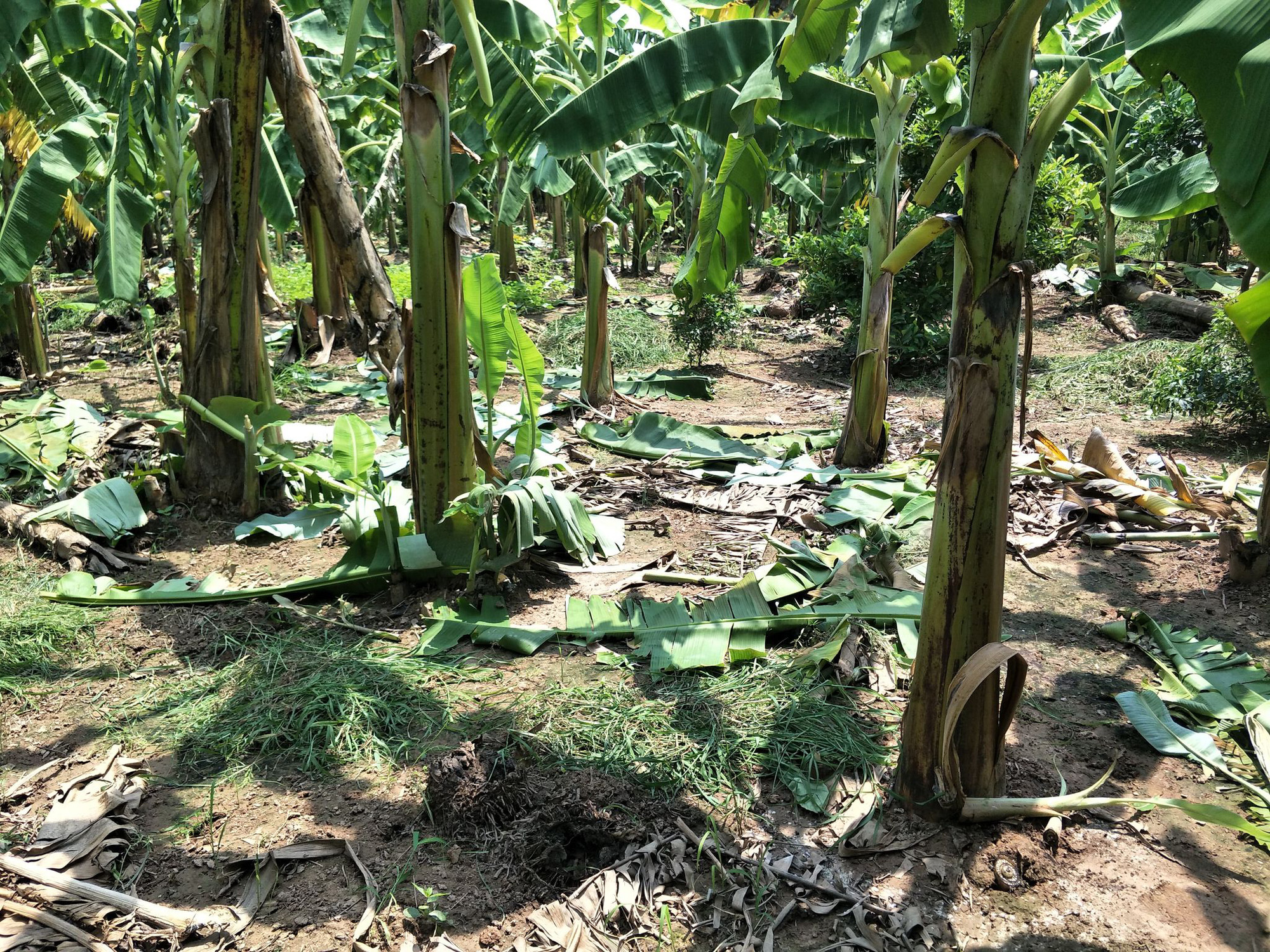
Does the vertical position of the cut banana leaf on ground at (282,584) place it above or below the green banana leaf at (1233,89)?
below

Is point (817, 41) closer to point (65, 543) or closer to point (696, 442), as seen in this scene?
point (696, 442)

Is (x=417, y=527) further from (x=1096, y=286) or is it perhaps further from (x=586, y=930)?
(x=1096, y=286)

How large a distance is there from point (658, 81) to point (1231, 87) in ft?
14.1

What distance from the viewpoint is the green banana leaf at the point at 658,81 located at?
212 inches

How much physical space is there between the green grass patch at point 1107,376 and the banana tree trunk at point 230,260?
691 cm

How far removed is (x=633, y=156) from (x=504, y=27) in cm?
484

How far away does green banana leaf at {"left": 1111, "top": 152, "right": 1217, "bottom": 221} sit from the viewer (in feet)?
18.3

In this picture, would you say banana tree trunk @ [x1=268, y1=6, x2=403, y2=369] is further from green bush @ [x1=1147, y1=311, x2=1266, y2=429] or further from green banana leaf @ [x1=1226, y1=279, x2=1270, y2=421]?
green bush @ [x1=1147, y1=311, x2=1266, y2=429]

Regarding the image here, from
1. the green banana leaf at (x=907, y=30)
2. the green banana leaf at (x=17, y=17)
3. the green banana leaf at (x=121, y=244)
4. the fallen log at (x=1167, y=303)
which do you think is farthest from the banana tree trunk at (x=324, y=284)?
the fallen log at (x=1167, y=303)

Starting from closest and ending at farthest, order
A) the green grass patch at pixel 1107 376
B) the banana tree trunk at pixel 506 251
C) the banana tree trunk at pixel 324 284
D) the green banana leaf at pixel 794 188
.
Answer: the green grass patch at pixel 1107 376, the banana tree trunk at pixel 324 284, the green banana leaf at pixel 794 188, the banana tree trunk at pixel 506 251

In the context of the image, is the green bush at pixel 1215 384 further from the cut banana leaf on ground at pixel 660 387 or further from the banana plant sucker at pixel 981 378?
the banana plant sucker at pixel 981 378

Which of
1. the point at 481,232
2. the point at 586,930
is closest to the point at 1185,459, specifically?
the point at 586,930

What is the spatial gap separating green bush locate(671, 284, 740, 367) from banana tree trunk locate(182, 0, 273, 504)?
527 centimetres

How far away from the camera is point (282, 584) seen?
442 centimetres
